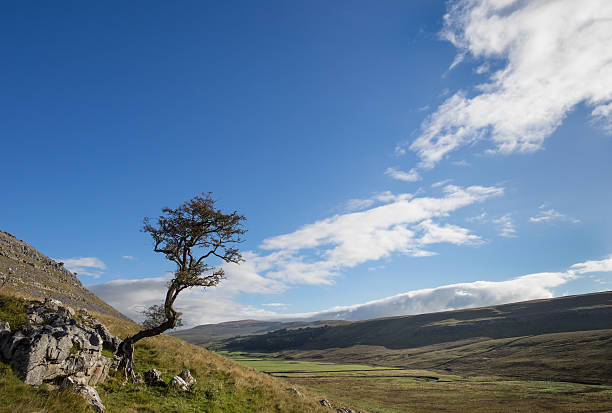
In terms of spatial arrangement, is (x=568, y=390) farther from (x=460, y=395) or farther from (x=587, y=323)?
(x=587, y=323)

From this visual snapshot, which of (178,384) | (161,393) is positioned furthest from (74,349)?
(178,384)

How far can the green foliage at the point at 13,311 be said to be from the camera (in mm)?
15411

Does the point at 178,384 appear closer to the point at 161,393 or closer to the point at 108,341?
the point at 161,393

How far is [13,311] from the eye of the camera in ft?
54.5

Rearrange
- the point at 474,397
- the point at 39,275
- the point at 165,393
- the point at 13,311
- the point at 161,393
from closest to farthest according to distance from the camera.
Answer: the point at 13,311
the point at 161,393
the point at 165,393
the point at 39,275
the point at 474,397

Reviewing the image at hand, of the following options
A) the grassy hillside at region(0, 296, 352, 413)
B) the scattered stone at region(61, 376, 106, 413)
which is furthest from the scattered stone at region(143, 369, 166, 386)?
the scattered stone at region(61, 376, 106, 413)

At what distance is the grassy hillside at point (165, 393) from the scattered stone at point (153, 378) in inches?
27.9

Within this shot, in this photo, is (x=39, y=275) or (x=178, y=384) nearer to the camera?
(x=178, y=384)

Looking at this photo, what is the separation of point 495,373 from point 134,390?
133050 mm

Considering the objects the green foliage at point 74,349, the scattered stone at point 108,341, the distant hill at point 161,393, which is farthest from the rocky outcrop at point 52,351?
the scattered stone at point 108,341

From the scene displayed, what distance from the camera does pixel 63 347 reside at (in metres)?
14.2

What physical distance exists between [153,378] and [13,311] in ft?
28.2

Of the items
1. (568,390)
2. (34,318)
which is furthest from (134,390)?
(568,390)

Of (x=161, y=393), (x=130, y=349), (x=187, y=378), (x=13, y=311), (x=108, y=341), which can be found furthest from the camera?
(x=187, y=378)
